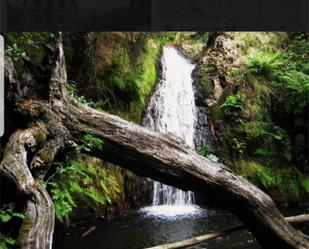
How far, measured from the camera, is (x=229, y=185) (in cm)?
473

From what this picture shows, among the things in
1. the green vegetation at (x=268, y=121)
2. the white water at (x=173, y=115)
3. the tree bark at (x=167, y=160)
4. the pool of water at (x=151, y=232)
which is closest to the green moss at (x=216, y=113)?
the green vegetation at (x=268, y=121)

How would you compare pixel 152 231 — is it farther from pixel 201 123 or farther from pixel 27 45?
pixel 201 123

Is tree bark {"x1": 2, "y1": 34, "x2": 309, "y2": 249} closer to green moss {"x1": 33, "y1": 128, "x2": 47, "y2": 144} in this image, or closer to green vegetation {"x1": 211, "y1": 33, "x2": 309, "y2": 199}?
green moss {"x1": 33, "y1": 128, "x2": 47, "y2": 144}

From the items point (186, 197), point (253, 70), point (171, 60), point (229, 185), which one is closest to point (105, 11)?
point (171, 60)

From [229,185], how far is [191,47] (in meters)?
9.23

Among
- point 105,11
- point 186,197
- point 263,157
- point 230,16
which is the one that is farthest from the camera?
point 230,16

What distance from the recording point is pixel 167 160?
15.6ft

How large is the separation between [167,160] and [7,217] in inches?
75.6

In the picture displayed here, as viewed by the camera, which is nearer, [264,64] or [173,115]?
[173,115]

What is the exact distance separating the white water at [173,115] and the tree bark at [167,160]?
3.20 m

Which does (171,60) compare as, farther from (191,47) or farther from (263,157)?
(263,157)

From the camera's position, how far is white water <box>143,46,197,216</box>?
8492 millimetres

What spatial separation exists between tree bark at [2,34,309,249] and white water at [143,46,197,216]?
3.20 meters

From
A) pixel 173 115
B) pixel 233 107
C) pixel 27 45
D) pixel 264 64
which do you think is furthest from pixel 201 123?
pixel 27 45
